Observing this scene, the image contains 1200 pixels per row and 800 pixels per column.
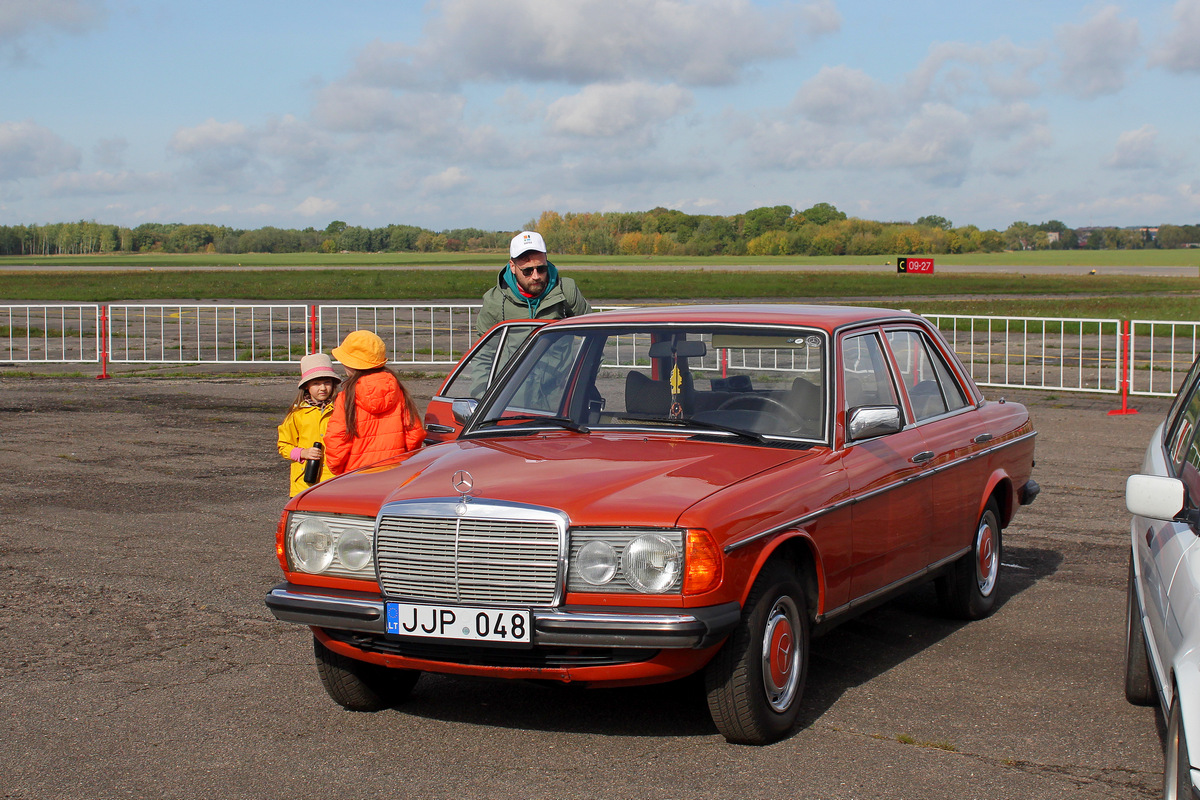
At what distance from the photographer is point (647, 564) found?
4199 mm

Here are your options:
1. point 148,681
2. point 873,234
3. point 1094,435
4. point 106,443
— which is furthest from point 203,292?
point 873,234

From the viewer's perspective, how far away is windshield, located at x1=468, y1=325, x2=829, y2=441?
530cm

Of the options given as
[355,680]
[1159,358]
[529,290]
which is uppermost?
[529,290]

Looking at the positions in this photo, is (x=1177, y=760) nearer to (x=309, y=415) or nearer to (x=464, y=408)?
(x=464, y=408)

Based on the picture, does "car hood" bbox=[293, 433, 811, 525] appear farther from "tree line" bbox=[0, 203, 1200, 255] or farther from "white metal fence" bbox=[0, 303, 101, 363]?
"tree line" bbox=[0, 203, 1200, 255]

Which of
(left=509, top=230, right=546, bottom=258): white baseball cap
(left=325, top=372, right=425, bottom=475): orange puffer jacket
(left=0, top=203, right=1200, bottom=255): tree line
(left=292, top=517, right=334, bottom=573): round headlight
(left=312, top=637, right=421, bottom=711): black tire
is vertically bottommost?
(left=312, top=637, right=421, bottom=711): black tire

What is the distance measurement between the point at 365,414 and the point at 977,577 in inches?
130

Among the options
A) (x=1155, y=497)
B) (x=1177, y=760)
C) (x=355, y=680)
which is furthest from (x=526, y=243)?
(x=1177, y=760)

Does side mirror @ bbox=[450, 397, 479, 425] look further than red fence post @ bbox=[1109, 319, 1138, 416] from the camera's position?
No

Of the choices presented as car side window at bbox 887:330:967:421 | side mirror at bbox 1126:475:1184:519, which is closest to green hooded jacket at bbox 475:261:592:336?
car side window at bbox 887:330:967:421

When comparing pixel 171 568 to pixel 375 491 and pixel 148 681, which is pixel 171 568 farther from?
pixel 375 491

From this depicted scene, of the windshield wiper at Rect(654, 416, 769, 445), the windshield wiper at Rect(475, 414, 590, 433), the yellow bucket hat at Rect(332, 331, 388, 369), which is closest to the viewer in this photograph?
the windshield wiper at Rect(654, 416, 769, 445)

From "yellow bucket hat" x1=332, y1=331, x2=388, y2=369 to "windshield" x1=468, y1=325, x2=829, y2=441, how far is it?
2.92ft

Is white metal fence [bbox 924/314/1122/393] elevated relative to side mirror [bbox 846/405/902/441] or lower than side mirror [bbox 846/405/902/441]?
lower
